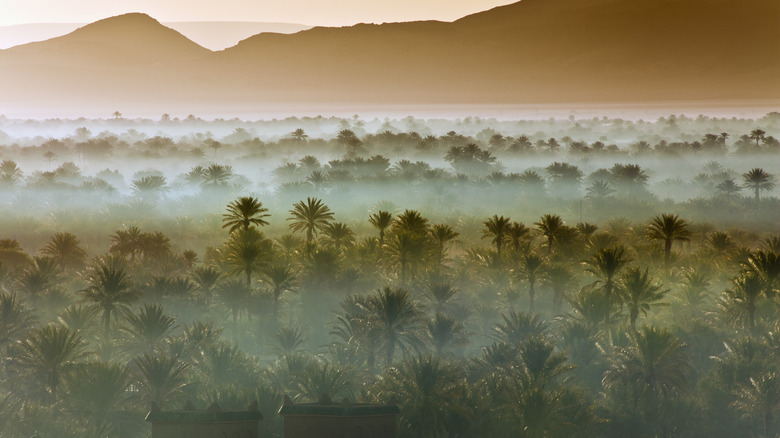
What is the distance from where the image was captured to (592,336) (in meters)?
163

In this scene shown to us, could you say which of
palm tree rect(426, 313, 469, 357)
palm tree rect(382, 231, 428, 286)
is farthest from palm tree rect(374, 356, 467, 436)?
palm tree rect(382, 231, 428, 286)

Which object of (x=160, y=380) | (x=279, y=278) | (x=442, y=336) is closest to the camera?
(x=160, y=380)

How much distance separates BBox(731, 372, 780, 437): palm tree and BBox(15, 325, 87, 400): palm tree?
251 ft

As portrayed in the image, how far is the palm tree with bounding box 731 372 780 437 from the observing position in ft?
464

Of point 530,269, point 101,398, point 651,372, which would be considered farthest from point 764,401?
point 101,398

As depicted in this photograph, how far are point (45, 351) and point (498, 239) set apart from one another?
7816cm

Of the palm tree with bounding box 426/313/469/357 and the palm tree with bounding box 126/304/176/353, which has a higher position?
the palm tree with bounding box 126/304/176/353

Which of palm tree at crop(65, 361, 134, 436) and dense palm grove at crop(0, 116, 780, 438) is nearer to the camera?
palm tree at crop(65, 361, 134, 436)

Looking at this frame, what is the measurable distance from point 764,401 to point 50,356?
3231 inches

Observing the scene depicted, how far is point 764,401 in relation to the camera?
14125cm

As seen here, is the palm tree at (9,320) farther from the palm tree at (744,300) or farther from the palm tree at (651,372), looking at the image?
the palm tree at (744,300)

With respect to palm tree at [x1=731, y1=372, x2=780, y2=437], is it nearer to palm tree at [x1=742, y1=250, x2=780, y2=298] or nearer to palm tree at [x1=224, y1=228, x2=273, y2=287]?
palm tree at [x1=742, y1=250, x2=780, y2=298]

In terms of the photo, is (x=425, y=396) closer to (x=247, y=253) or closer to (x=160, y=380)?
(x=160, y=380)

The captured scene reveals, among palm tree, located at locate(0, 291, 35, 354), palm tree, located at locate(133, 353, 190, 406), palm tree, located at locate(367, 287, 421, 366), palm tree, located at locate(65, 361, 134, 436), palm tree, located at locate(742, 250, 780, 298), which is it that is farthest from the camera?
palm tree, located at locate(742, 250, 780, 298)
